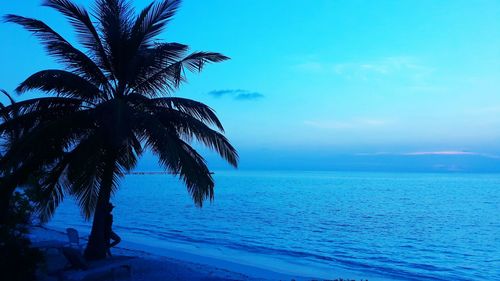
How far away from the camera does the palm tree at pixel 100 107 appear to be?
9.38 m

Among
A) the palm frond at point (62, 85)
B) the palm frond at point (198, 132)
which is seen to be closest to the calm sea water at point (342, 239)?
the palm frond at point (198, 132)

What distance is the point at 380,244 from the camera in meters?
23.7

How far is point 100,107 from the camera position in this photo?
9.05 meters

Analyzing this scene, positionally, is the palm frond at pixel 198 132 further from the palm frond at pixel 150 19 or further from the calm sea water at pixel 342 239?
the calm sea water at pixel 342 239


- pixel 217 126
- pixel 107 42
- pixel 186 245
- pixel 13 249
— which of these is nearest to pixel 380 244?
pixel 186 245

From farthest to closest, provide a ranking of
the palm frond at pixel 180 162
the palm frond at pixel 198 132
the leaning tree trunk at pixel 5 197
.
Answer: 1. the palm frond at pixel 198 132
2. the palm frond at pixel 180 162
3. the leaning tree trunk at pixel 5 197

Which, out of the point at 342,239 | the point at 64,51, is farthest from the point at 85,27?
the point at 342,239

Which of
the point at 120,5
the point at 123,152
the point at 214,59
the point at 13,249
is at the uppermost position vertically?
the point at 120,5

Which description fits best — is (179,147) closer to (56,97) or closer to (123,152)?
(123,152)

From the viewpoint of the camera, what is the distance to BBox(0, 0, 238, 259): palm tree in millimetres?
9384

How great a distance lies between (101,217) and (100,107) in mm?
3032

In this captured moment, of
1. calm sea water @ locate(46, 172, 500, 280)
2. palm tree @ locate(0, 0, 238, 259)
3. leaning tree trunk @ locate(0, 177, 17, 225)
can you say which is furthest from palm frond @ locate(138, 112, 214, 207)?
calm sea water @ locate(46, 172, 500, 280)

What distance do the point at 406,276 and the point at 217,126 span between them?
10205 mm

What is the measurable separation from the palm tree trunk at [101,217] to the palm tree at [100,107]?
24 millimetres
